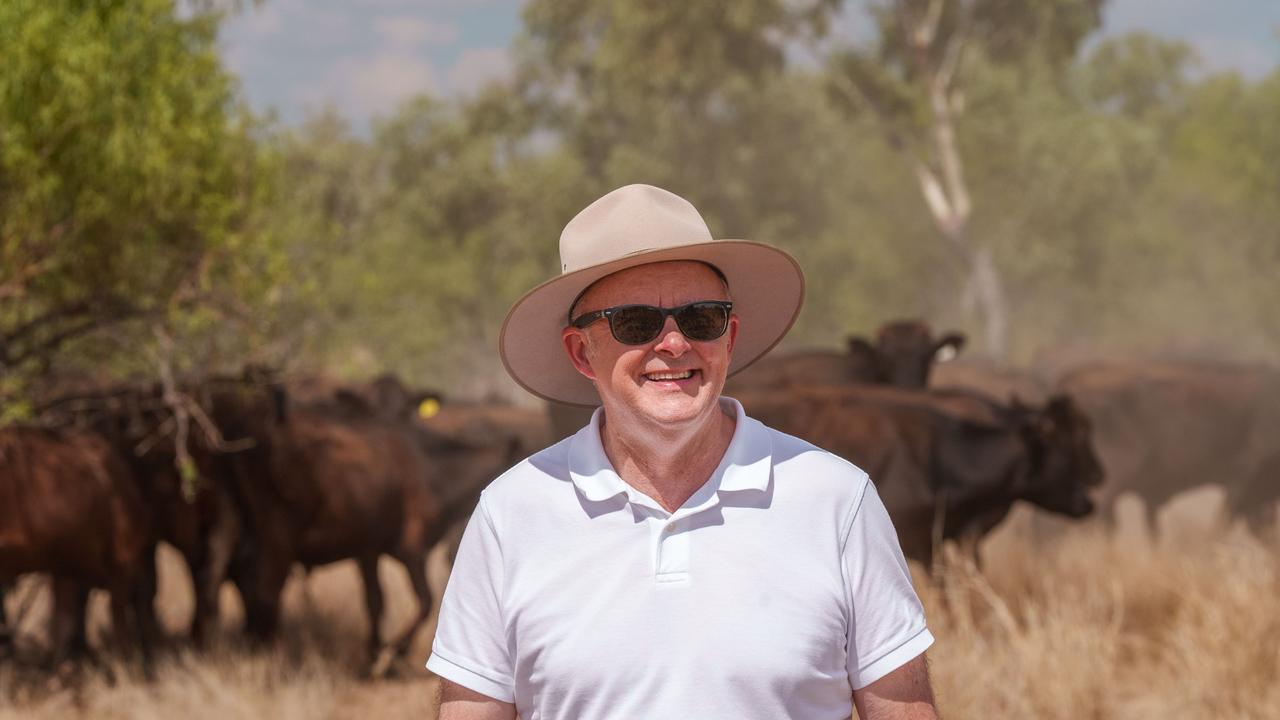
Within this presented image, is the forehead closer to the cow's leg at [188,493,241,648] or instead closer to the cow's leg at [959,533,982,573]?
the cow's leg at [959,533,982,573]

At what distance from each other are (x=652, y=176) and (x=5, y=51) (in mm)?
32486

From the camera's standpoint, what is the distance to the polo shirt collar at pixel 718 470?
2689 mm

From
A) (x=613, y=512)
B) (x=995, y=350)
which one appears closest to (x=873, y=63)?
(x=995, y=350)

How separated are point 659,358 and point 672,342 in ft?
0.13

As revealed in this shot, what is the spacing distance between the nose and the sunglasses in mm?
11

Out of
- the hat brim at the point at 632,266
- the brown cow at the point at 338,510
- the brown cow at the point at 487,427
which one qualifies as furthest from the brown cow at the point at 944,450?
the hat brim at the point at 632,266

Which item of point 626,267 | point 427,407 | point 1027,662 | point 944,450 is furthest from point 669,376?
point 427,407

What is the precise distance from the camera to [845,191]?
54.0 meters

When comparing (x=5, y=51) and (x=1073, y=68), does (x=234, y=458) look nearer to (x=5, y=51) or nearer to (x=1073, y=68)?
(x=5, y=51)

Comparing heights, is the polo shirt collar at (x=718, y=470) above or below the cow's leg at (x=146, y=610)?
above

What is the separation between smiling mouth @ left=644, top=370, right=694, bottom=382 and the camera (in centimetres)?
279

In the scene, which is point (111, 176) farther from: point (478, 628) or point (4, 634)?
point (478, 628)

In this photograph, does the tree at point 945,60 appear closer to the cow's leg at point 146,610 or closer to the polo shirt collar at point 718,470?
the cow's leg at point 146,610

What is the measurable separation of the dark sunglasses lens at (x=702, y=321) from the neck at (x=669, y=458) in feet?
0.50
